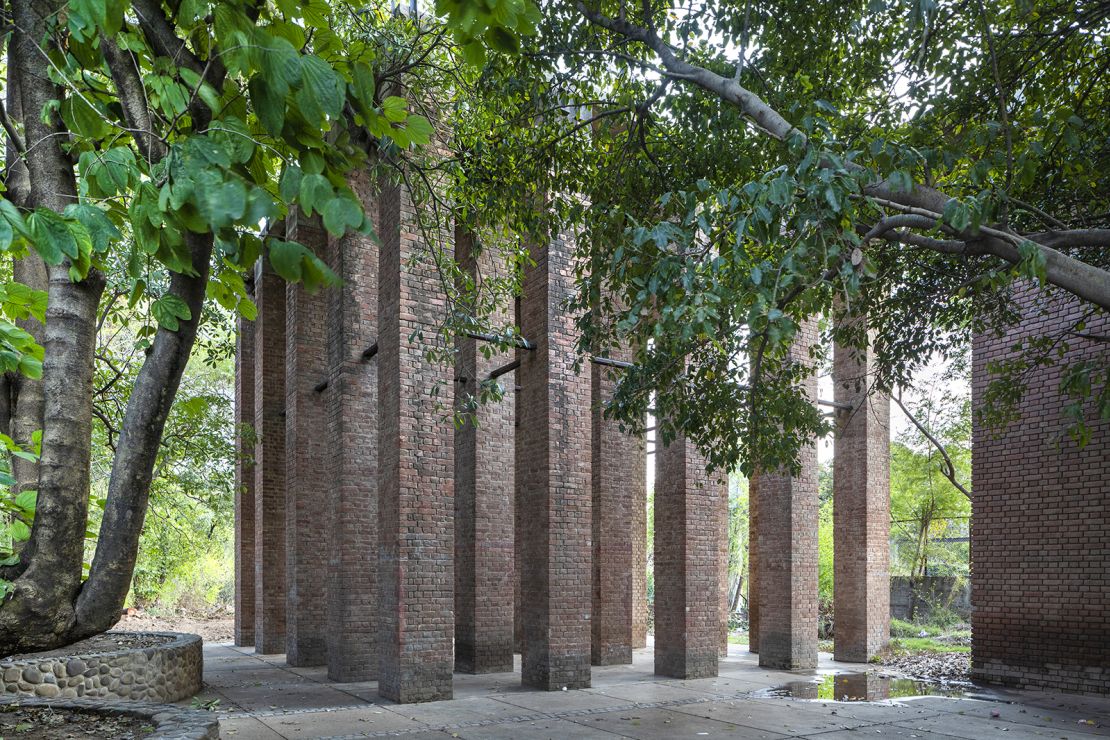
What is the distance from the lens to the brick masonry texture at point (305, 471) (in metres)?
14.4

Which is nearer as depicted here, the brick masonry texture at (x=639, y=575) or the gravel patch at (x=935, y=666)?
the gravel patch at (x=935, y=666)

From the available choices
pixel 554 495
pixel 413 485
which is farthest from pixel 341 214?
pixel 554 495

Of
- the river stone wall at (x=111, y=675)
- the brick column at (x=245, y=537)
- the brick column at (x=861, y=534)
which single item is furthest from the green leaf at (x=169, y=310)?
the brick column at (x=245, y=537)

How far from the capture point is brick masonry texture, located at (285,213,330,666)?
1445 cm

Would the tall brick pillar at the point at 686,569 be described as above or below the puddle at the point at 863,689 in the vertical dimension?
above

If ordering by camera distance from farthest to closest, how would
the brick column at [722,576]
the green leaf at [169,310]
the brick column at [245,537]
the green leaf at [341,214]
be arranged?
1. the brick column at [245,537]
2. the brick column at [722,576]
3. the green leaf at [169,310]
4. the green leaf at [341,214]

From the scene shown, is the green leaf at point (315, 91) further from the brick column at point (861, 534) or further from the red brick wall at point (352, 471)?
the brick column at point (861, 534)

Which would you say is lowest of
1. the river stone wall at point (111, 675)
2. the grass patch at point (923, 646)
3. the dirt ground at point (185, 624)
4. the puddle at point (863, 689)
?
the dirt ground at point (185, 624)

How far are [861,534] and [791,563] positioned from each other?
291 cm

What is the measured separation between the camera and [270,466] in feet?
56.4

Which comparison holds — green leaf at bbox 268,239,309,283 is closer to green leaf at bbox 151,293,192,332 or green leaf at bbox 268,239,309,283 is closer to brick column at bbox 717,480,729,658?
green leaf at bbox 151,293,192,332

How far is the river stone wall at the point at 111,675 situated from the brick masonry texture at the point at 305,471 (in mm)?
3303

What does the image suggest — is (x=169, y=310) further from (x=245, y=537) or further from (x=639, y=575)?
(x=639, y=575)

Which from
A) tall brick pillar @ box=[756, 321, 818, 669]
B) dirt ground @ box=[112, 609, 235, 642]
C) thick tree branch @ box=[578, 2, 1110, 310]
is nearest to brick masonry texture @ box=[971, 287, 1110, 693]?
tall brick pillar @ box=[756, 321, 818, 669]
